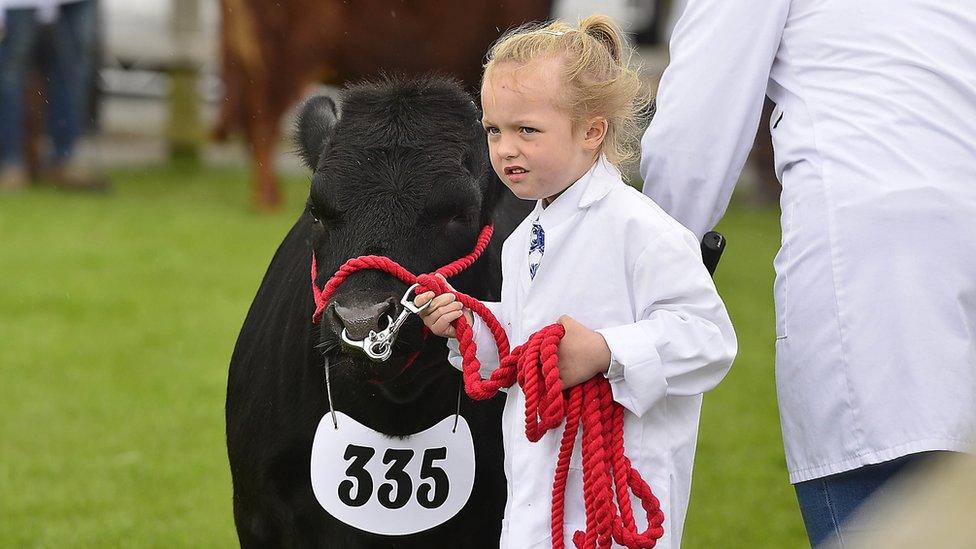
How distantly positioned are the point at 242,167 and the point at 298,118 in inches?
465

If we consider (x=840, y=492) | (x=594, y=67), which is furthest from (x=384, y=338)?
(x=840, y=492)

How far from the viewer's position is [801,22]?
→ 2459 mm

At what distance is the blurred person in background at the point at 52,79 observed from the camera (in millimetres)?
11516

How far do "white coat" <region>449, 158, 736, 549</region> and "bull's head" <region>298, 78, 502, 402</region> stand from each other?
23cm

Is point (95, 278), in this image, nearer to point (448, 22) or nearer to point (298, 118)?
point (448, 22)

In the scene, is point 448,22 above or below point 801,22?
below

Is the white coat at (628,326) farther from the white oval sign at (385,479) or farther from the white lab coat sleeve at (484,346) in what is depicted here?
the white oval sign at (385,479)

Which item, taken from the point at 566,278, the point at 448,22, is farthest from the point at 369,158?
the point at 448,22

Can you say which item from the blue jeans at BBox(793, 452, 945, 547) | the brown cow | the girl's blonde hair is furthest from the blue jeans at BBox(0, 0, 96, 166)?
the blue jeans at BBox(793, 452, 945, 547)

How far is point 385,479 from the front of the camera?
9.80 feet

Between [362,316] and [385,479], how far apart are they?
66 cm

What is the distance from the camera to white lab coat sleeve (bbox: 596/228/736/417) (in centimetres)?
227

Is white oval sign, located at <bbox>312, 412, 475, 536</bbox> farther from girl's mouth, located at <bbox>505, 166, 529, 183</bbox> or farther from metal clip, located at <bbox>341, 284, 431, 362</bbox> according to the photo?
girl's mouth, located at <bbox>505, 166, 529, 183</bbox>

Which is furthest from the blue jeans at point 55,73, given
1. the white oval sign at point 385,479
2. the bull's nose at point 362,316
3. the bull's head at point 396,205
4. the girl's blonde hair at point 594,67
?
the girl's blonde hair at point 594,67
